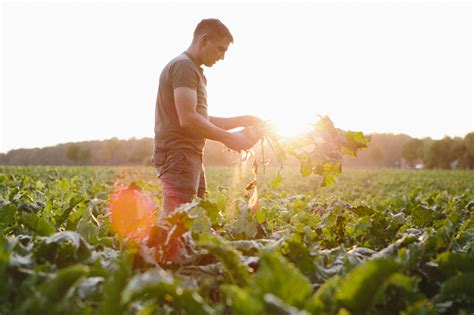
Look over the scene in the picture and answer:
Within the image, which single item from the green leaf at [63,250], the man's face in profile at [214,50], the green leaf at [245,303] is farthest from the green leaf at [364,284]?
the man's face in profile at [214,50]

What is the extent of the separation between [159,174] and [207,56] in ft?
3.79

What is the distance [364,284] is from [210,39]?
121 inches

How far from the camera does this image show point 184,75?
354 centimetres

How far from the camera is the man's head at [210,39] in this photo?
382cm

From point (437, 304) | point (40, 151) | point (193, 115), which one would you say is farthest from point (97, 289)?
point (40, 151)

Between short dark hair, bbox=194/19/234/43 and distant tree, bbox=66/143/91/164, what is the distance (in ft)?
349

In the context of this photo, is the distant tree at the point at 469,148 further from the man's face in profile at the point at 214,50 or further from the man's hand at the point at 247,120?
the man's face in profile at the point at 214,50

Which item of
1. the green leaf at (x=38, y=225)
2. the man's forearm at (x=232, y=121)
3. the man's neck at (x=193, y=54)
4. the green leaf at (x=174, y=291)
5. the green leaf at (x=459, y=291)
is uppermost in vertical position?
the man's neck at (x=193, y=54)

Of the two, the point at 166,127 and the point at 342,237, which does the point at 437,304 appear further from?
the point at 166,127

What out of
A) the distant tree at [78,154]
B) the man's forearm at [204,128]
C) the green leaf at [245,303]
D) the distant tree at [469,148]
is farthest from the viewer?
the distant tree at [78,154]

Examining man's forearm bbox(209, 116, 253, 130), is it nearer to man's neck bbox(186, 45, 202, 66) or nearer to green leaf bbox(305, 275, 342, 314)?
man's neck bbox(186, 45, 202, 66)

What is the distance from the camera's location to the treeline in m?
78.7

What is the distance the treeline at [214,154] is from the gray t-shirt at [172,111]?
77666mm

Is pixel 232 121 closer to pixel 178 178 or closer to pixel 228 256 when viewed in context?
pixel 178 178
